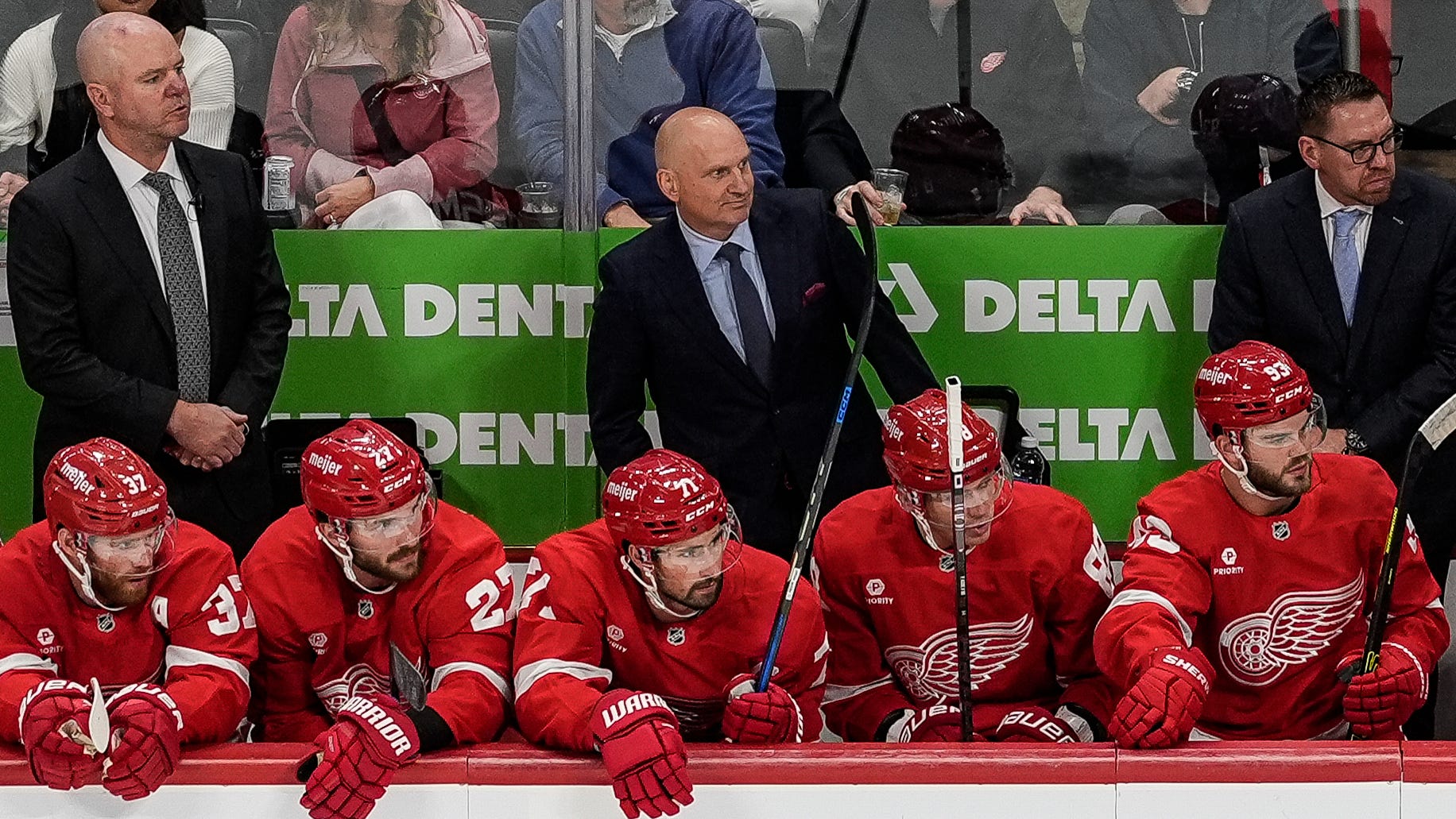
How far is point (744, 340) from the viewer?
13.2 ft

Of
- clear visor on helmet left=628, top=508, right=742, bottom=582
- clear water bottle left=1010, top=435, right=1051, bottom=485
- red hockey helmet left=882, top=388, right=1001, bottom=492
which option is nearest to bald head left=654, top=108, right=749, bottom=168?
red hockey helmet left=882, top=388, right=1001, bottom=492

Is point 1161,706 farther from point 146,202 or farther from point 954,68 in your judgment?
point 146,202

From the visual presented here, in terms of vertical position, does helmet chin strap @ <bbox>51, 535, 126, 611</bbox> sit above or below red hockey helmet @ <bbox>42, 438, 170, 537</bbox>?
below

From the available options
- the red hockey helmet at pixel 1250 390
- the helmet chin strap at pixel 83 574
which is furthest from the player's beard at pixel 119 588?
the red hockey helmet at pixel 1250 390

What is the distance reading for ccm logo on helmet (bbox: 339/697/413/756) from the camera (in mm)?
2723

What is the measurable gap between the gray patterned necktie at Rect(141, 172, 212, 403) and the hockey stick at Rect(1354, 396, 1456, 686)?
2.29m

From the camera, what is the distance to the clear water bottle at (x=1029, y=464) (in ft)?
14.1

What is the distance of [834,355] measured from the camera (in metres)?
4.05

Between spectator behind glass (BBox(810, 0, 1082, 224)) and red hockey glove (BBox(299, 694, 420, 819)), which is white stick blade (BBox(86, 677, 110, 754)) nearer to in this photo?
red hockey glove (BBox(299, 694, 420, 819))

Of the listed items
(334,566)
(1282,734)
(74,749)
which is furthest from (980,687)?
(74,749)

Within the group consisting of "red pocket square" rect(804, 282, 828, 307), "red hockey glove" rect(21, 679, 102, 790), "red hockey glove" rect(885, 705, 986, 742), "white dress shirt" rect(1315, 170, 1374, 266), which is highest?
"white dress shirt" rect(1315, 170, 1374, 266)

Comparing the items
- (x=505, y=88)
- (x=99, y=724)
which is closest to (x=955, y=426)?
(x=99, y=724)

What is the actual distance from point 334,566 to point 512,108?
1418mm

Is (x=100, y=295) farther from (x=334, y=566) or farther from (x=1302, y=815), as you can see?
(x=1302, y=815)
